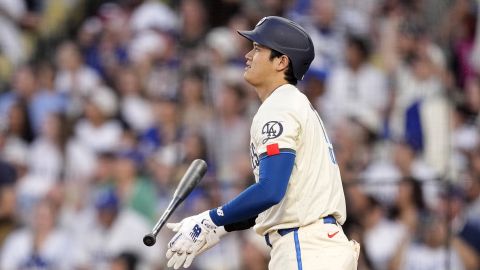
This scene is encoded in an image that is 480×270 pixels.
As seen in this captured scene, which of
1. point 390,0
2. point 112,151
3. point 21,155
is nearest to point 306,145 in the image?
point 390,0

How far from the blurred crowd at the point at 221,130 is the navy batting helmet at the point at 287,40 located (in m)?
3.49

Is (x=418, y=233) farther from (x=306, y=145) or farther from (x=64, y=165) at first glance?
(x=64, y=165)

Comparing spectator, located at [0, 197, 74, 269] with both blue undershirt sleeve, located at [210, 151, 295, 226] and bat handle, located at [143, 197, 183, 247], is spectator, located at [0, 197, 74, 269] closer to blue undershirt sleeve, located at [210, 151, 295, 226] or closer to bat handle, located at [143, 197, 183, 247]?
bat handle, located at [143, 197, 183, 247]

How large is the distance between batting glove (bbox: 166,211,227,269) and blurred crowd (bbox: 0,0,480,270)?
3.62 m

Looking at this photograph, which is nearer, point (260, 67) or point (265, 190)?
point (265, 190)

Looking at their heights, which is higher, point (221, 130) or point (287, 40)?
point (287, 40)

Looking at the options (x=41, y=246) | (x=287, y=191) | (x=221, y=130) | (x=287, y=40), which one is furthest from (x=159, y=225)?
(x=41, y=246)

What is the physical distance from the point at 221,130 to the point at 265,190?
4764 mm

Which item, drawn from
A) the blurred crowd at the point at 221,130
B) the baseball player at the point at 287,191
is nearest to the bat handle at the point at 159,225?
the baseball player at the point at 287,191

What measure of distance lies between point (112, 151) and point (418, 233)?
146 inches

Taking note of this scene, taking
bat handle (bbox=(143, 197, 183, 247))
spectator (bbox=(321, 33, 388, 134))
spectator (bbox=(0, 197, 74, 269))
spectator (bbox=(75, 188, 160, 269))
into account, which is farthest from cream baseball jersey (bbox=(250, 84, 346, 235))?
spectator (bbox=(0, 197, 74, 269))

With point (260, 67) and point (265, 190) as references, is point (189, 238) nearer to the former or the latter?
point (265, 190)

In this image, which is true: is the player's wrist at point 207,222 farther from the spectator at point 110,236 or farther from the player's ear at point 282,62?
the spectator at point 110,236

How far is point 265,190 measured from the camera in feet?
16.5
